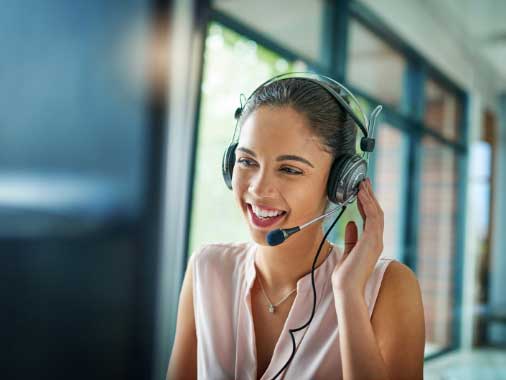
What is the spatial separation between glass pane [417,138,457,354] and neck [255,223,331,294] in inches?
20.0

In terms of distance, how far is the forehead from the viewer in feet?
2.54

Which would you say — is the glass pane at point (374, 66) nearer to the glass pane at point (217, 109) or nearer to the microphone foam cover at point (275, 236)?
the glass pane at point (217, 109)

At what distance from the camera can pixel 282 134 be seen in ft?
2.55

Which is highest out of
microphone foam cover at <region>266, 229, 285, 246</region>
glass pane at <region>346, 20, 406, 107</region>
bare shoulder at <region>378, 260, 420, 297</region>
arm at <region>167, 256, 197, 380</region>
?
glass pane at <region>346, 20, 406, 107</region>

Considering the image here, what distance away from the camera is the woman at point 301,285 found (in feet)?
2.51

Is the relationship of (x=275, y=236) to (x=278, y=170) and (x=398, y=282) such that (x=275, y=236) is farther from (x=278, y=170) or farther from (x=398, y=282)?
(x=398, y=282)

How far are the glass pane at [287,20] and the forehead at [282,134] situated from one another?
1.67 meters

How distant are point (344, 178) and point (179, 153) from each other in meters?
1.85

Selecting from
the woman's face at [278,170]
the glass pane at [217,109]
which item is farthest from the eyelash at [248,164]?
the glass pane at [217,109]

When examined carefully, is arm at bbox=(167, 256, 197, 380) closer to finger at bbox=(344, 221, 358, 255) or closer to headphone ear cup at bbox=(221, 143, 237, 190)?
headphone ear cup at bbox=(221, 143, 237, 190)

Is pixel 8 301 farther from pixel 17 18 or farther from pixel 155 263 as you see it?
pixel 17 18

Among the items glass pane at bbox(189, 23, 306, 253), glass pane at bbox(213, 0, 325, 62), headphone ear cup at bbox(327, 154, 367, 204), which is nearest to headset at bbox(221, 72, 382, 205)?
headphone ear cup at bbox(327, 154, 367, 204)

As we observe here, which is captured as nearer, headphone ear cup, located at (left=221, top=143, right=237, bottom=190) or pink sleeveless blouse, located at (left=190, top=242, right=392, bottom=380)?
pink sleeveless blouse, located at (left=190, top=242, right=392, bottom=380)

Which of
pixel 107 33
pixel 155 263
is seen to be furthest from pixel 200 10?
pixel 155 263
